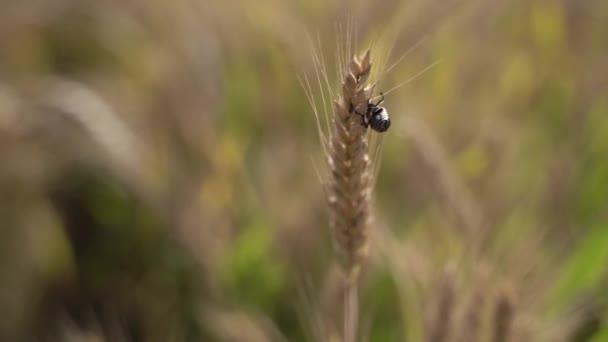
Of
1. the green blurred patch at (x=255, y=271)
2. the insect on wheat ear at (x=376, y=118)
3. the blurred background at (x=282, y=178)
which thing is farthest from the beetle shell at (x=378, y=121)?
the green blurred patch at (x=255, y=271)

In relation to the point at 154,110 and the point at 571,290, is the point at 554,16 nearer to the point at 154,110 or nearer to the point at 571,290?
the point at 571,290

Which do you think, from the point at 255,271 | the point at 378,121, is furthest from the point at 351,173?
the point at 255,271

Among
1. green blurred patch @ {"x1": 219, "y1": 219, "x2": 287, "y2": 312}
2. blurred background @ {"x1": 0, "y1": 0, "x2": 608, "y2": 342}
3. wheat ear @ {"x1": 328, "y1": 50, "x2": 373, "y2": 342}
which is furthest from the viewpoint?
green blurred patch @ {"x1": 219, "y1": 219, "x2": 287, "y2": 312}

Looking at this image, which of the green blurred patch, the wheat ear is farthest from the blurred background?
the wheat ear

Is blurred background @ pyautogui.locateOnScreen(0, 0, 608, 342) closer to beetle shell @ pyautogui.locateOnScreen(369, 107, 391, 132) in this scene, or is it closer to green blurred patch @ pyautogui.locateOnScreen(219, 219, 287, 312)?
green blurred patch @ pyautogui.locateOnScreen(219, 219, 287, 312)

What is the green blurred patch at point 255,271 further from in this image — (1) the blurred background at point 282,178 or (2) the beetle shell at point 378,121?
(2) the beetle shell at point 378,121

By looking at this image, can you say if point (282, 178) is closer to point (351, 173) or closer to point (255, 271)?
point (255, 271)
